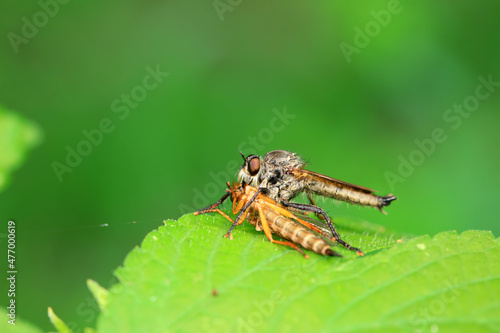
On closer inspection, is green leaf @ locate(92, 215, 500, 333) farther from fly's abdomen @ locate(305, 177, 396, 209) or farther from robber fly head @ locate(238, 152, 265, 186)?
fly's abdomen @ locate(305, 177, 396, 209)

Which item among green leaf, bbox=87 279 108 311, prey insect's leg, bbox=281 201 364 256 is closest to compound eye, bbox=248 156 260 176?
prey insect's leg, bbox=281 201 364 256

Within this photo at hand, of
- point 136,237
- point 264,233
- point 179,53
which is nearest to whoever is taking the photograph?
point 264,233

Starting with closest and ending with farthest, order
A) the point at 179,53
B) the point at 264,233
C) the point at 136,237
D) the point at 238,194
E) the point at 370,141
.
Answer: the point at 264,233 < the point at 238,194 < the point at 136,237 < the point at 370,141 < the point at 179,53

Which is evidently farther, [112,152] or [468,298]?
[112,152]

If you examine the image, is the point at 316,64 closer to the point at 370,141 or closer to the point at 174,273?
the point at 370,141

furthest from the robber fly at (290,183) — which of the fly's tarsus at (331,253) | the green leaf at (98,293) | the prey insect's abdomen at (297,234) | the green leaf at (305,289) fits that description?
the green leaf at (98,293)

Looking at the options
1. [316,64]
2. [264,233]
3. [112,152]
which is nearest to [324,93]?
[316,64]

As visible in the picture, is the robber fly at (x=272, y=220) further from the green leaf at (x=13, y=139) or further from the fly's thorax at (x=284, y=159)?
the green leaf at (x=13, y=139)

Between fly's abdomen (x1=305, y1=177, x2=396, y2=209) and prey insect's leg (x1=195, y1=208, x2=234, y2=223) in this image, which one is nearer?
prey insect's leg (x1=195, y1=208, x2=234, y2=223)
